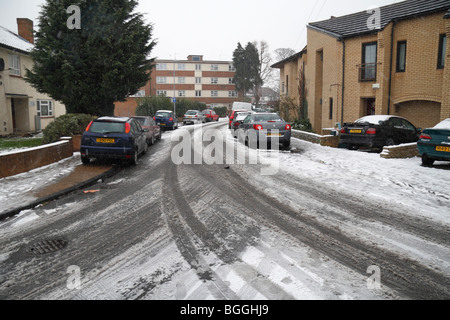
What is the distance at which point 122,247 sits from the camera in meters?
4.71

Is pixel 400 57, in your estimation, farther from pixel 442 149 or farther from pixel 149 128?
pixel 149 128

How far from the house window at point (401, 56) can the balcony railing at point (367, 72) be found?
119cm

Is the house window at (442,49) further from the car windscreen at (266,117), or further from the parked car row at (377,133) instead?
the car windscreen at (266,117)

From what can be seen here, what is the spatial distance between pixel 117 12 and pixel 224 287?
1742 cm

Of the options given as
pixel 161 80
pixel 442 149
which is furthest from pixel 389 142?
pixel 161 80

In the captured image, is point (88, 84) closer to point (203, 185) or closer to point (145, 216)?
point (203, 185)

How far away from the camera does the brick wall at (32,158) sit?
30.1 ft

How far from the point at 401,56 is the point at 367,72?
201cm

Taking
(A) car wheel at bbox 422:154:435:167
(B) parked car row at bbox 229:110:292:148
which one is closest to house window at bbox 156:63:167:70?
(B) parked car row at bbox 229:110:292:148

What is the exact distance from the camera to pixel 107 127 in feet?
35.8

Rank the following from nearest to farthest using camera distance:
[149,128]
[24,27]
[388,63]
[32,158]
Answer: [32,158]
[149,128]
[388,63]
[24,27]

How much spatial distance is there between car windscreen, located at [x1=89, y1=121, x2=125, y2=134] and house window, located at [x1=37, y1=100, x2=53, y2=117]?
61.8 ft

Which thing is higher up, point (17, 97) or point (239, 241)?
point (17, 97)

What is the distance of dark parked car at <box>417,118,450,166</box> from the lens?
10281 millimetres
